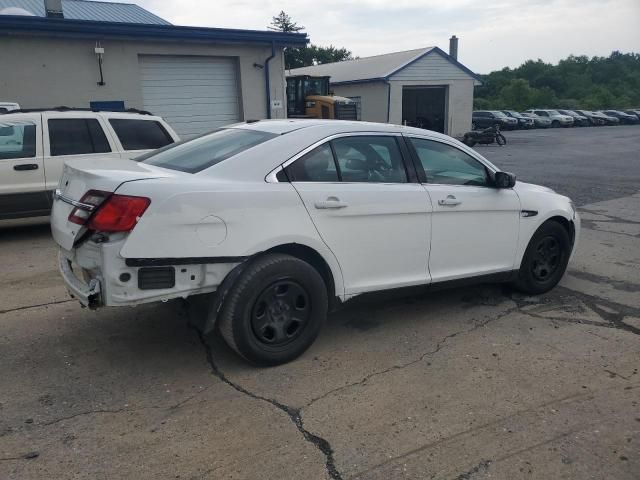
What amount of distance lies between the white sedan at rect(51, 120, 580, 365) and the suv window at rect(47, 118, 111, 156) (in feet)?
11.5

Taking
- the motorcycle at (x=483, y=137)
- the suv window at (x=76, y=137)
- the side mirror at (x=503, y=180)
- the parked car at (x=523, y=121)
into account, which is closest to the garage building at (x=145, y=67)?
the suv window at (x=76, y=137)

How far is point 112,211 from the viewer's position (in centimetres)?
330

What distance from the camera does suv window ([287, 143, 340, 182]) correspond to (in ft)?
12.7

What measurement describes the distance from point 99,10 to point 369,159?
20176mm

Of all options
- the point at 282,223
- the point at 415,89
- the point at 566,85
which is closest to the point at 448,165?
the point at 282,223

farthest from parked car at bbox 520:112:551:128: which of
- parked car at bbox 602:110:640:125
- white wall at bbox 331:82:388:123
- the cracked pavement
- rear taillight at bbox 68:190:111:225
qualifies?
rear taillight at bbox 68:190:111:225

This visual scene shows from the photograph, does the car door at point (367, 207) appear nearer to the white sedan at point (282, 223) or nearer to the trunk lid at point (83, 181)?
the white sedan at point (282, 223)

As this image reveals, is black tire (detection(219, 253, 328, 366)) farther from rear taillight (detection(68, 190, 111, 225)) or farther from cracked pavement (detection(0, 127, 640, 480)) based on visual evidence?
rear taillight (detection(68, 190, 111, 225))

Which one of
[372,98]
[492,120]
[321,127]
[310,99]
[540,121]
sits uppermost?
[372,98]

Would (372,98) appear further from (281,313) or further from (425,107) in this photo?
(281,313)

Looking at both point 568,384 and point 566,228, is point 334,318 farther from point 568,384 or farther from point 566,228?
point 566,228

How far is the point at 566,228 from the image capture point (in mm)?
5488

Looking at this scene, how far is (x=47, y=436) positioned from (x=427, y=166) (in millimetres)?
3219

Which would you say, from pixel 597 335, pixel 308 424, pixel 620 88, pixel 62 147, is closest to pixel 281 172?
pixel 308 424
